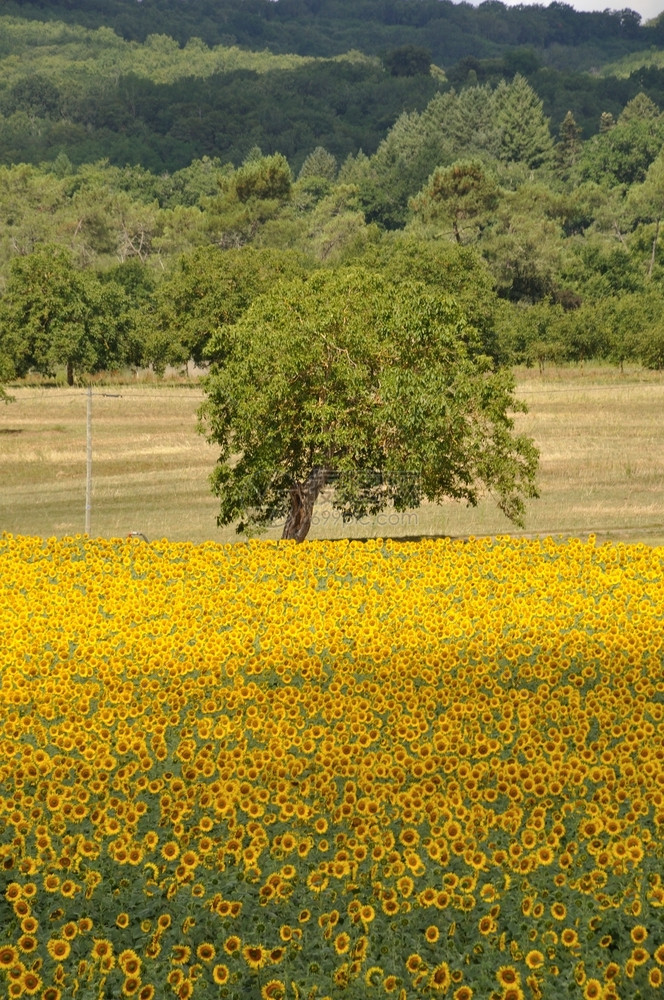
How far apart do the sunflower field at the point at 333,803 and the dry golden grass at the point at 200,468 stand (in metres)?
23.1

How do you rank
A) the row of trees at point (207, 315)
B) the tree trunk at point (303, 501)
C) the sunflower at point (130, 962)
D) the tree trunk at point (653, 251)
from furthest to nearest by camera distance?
the tree trunk at point (653, 251), the row of trees at point (207, 315), the tree trunk at point (303, 501), the sunflower at point (130, 962)

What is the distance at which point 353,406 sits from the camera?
28.4 meters

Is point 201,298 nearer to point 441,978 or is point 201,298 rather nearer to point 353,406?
point 353,406

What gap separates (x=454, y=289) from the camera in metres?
97.4

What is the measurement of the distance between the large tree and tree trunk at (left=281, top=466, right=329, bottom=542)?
0.09 ft

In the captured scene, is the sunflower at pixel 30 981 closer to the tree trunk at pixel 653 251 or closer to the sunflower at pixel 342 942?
the sunflower at pixel 342 942

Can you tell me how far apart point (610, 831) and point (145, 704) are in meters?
4.40

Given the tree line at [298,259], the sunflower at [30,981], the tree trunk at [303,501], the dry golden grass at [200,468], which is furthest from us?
the tree line at [298,259]

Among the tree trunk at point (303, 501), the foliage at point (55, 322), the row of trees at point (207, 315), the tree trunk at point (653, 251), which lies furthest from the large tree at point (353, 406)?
the tree trunk at point (653, 251)

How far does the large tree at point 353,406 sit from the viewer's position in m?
28.0

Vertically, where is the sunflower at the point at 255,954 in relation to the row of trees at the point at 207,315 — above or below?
above

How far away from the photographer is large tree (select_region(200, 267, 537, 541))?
28.0m

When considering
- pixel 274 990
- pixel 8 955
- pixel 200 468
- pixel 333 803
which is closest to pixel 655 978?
pixel 274 990

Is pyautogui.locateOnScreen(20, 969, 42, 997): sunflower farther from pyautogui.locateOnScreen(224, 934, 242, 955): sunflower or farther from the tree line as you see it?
the tree line
